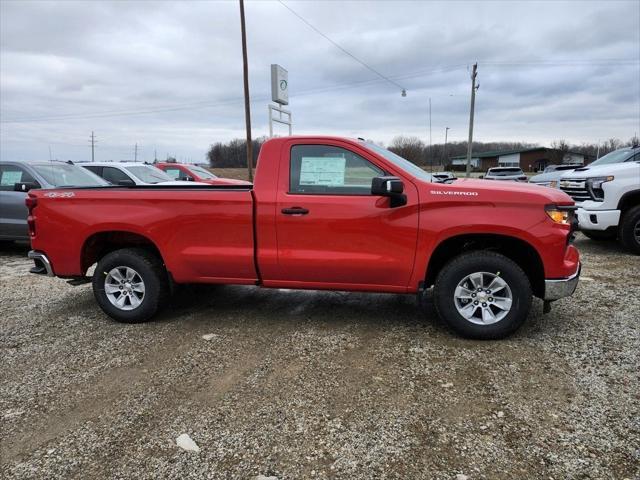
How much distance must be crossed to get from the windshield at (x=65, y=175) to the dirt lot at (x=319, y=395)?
3942 millimetres

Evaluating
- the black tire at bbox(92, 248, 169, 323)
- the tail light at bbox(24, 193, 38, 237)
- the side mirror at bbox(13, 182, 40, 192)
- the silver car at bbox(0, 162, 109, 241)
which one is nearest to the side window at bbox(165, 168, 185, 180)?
the silver car at bbox(0, 162, 109, 241)

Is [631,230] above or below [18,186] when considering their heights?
below

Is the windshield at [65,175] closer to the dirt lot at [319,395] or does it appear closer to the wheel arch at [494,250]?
the dirt lot at [319,395]

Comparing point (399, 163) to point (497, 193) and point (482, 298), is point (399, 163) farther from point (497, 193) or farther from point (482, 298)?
point (482, 298)

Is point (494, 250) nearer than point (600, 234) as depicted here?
Yes

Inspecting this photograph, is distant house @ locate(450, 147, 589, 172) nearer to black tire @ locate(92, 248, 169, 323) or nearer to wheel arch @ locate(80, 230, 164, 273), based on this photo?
wheel arch @ locate(80, 230, 164, 273)

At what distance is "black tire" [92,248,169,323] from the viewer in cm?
477

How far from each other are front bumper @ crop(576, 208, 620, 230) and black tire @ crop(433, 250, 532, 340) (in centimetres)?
489

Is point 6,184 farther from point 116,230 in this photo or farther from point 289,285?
point 289,285

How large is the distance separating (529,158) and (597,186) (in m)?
72.6

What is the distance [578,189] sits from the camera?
8.58 metres

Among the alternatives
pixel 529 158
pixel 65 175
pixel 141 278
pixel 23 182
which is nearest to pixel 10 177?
pixel 23 182

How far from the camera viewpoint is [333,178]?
4.39 metres

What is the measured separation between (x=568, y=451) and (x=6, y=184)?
30.9ft
